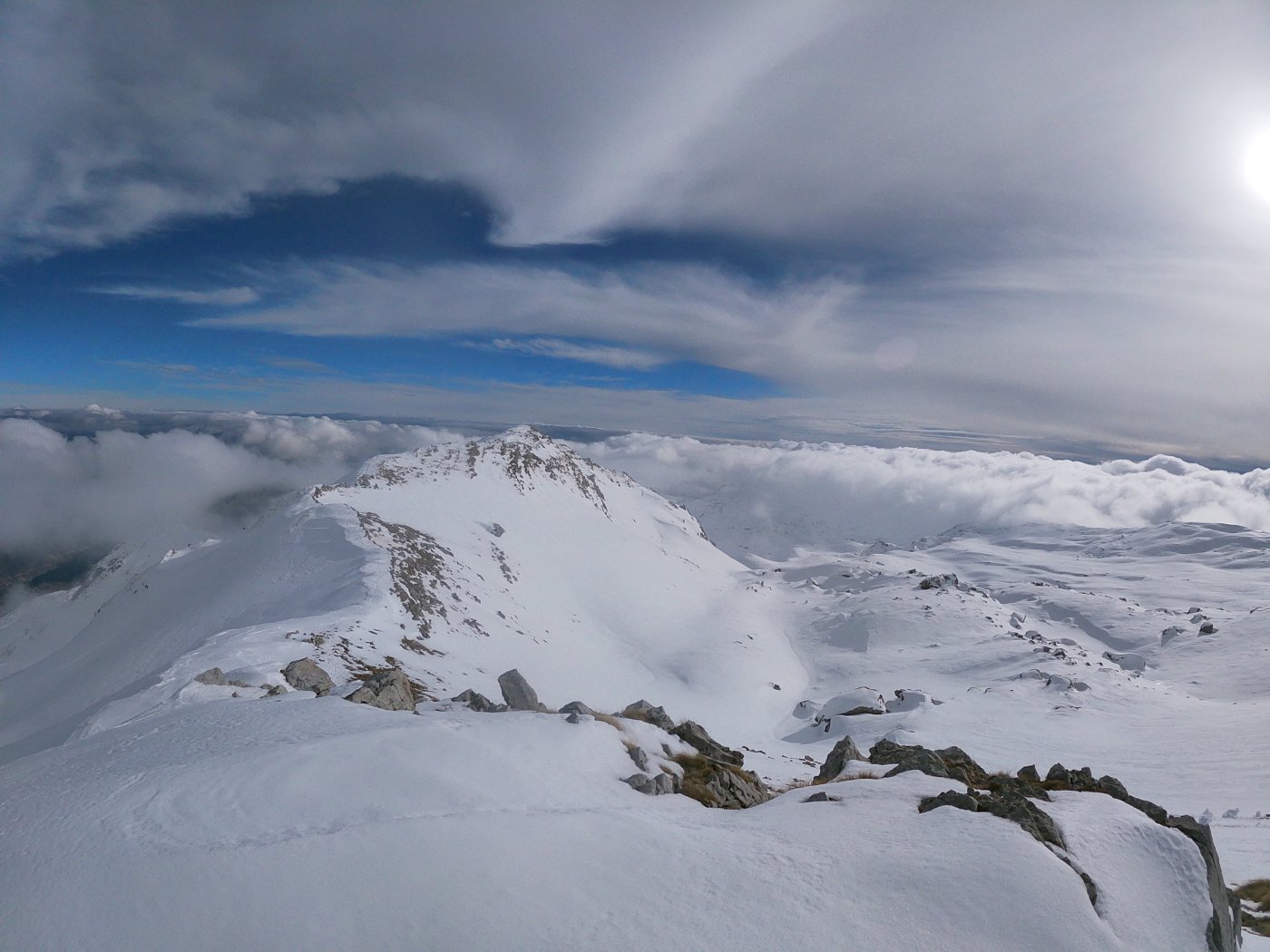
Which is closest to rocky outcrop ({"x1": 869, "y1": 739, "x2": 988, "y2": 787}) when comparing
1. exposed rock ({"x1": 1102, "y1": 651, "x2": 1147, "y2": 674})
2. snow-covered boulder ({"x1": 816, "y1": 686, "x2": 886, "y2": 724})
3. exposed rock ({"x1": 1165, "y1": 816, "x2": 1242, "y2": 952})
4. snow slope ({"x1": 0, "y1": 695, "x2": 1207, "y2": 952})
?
snow slope ({"x1": 0, "y1": 695, "x2": 1207, "y2": 952})

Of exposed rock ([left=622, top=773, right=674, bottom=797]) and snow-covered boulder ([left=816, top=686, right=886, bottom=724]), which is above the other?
exposed rock ([left=622, top=773, right=674, bottom=797])

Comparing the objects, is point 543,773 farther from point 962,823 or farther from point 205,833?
point 962,823

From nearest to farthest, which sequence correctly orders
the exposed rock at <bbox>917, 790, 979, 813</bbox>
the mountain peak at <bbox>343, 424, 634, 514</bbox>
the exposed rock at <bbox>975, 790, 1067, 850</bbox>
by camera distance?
the exposed rock at <bbox>975, 790, 1067, 850</bbox> → the exposed rock at <bbox>917, 790, 979, 813</bbox> → the mountain peak at <bbox>343, 424, 634, 514</bbox>

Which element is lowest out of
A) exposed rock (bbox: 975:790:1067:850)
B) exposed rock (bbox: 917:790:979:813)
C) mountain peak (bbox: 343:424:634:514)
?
exposed rock (bbox: 917:790:979:813)

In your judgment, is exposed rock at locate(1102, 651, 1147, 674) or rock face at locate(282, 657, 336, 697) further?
exposed rock at locate(1102, 651, 1147, 674)

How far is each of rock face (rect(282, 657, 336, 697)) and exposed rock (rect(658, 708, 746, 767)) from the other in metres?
13.6

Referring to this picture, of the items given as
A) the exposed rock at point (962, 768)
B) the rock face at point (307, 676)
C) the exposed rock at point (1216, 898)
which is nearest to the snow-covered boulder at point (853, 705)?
the exposed rock at point (962, 768)

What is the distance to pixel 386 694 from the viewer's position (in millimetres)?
19297

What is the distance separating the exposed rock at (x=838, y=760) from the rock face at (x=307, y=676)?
1875 cm

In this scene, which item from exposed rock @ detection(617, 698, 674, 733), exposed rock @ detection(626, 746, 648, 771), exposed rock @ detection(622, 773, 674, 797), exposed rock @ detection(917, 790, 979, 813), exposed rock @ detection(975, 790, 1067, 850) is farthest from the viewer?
exposed rock @ detection(617, 698, 674, 733)

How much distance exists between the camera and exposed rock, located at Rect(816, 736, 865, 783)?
20.8 m

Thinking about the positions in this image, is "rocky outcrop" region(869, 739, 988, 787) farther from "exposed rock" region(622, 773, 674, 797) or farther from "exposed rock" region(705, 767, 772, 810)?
"exposed rock" region(622, 773, 674, 797)

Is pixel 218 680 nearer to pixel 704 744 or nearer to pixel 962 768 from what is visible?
pixel 704 744

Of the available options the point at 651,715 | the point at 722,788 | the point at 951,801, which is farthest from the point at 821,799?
the point at 651,715
